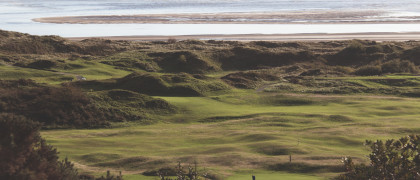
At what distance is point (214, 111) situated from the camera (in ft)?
119

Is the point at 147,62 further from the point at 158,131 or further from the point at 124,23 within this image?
the point at 124,23

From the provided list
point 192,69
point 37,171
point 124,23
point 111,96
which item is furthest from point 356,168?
point 124,23

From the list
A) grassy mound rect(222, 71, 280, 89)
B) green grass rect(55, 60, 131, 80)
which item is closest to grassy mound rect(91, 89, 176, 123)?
grassy mound rect(222, 71, 280, 89)

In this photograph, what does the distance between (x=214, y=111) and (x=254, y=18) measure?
93.0m

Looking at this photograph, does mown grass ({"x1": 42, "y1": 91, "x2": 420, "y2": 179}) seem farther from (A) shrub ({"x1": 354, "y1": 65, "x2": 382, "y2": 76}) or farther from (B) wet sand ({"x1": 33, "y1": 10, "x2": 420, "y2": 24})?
(B) wet sand ({"x1": 33, "y1": 10, "x2": 420, "y2": 24})

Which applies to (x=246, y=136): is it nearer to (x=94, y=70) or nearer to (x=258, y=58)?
(x=94, y=70)

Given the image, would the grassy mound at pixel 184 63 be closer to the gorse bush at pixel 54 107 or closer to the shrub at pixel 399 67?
the shrub at pixel 399 67

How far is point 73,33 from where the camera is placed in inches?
3875

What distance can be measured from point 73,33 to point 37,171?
90003 mm

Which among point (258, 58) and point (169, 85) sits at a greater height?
point (258, 58)

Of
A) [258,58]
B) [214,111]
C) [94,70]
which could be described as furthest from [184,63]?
[214,111]

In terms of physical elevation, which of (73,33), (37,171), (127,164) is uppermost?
(73,33)

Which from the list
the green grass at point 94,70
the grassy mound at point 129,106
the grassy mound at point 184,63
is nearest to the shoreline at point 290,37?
the grassy mound at point 184,63

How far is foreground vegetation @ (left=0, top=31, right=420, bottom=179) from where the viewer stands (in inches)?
840
